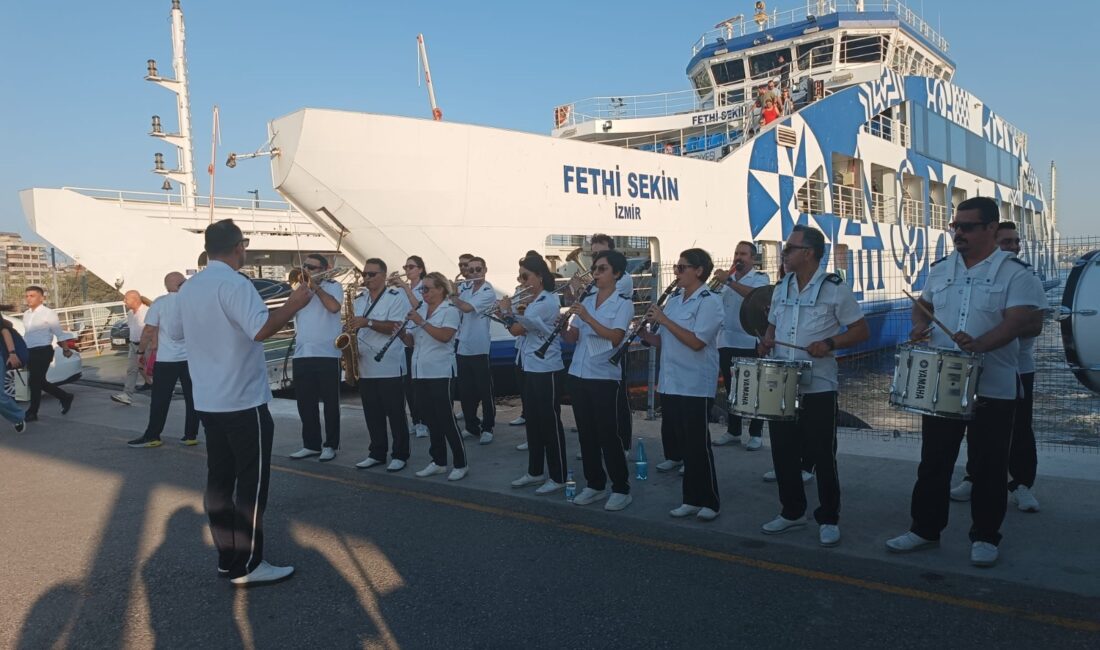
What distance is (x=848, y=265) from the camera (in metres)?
16.7

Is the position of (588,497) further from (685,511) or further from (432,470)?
(432,470)

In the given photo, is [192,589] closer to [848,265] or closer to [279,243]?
[848,265]

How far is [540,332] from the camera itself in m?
5.92

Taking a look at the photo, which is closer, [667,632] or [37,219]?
[667,632]

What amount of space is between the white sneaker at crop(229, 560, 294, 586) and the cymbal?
364 cm

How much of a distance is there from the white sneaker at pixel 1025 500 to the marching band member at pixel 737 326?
89.9 inches

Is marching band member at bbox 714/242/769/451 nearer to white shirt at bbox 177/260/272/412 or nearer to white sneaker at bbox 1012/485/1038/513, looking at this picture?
white sneaker at bbox 1012/485/1038/513

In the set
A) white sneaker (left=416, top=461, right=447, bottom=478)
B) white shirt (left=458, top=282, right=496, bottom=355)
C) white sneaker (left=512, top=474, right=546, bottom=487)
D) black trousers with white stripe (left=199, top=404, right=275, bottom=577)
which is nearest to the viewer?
black trousers with white stripe (left=199, top=404, right=275, bottom=577)

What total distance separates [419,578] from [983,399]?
3172 mm

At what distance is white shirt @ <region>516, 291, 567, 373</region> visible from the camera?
18.8ft

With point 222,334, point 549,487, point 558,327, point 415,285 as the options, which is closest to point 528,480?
point 549,487

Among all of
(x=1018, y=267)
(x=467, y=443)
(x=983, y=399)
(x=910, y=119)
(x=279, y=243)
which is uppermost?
(x=910, y=119)

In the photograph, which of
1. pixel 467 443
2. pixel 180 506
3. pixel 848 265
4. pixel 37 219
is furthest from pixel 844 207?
pixel 37 219

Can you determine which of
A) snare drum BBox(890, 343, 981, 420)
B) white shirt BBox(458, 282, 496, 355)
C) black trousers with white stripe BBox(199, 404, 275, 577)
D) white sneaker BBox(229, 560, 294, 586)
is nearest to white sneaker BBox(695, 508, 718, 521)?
snare drum BBox(890, 343, 981, 420)
